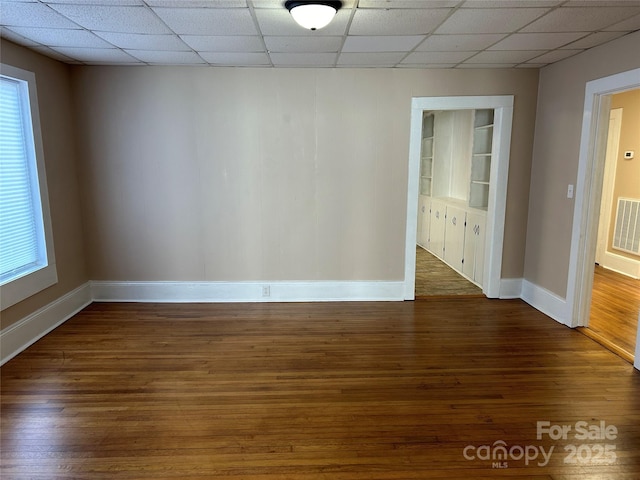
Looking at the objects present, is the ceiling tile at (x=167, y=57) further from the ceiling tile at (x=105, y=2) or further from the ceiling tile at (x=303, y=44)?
the ceiling tile at (x=105, y=2)

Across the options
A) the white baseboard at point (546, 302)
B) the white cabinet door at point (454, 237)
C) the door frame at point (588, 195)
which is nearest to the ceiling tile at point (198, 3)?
the door frame at point (588, 195)

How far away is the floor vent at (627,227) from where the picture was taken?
18.0 ft

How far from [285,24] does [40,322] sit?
10.8 feet

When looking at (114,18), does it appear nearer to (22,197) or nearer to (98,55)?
(98,55)

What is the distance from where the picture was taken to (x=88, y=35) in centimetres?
312

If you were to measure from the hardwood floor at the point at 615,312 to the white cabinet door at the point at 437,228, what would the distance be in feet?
7.03

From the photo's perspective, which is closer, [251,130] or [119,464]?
[119,464]

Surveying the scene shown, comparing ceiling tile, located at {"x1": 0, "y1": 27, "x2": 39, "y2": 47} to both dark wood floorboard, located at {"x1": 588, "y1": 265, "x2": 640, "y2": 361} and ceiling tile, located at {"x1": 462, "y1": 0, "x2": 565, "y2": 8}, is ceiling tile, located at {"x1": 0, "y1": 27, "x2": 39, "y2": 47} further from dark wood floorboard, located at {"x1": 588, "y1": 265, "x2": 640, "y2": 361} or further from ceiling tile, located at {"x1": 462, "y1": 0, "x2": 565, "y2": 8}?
dark wood floorboard, located at {"x1": 588, "y1": 265, "x2": 640, "y2": 361}

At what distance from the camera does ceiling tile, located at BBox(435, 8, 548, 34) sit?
2611mm

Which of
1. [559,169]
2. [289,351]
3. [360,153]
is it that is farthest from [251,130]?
[559,169]

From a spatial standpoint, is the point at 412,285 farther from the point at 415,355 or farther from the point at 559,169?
the point at 559,169

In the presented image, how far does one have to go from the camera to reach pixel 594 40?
10.6ft

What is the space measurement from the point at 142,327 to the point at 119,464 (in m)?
1.92

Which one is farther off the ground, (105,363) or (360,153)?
(360,153)
